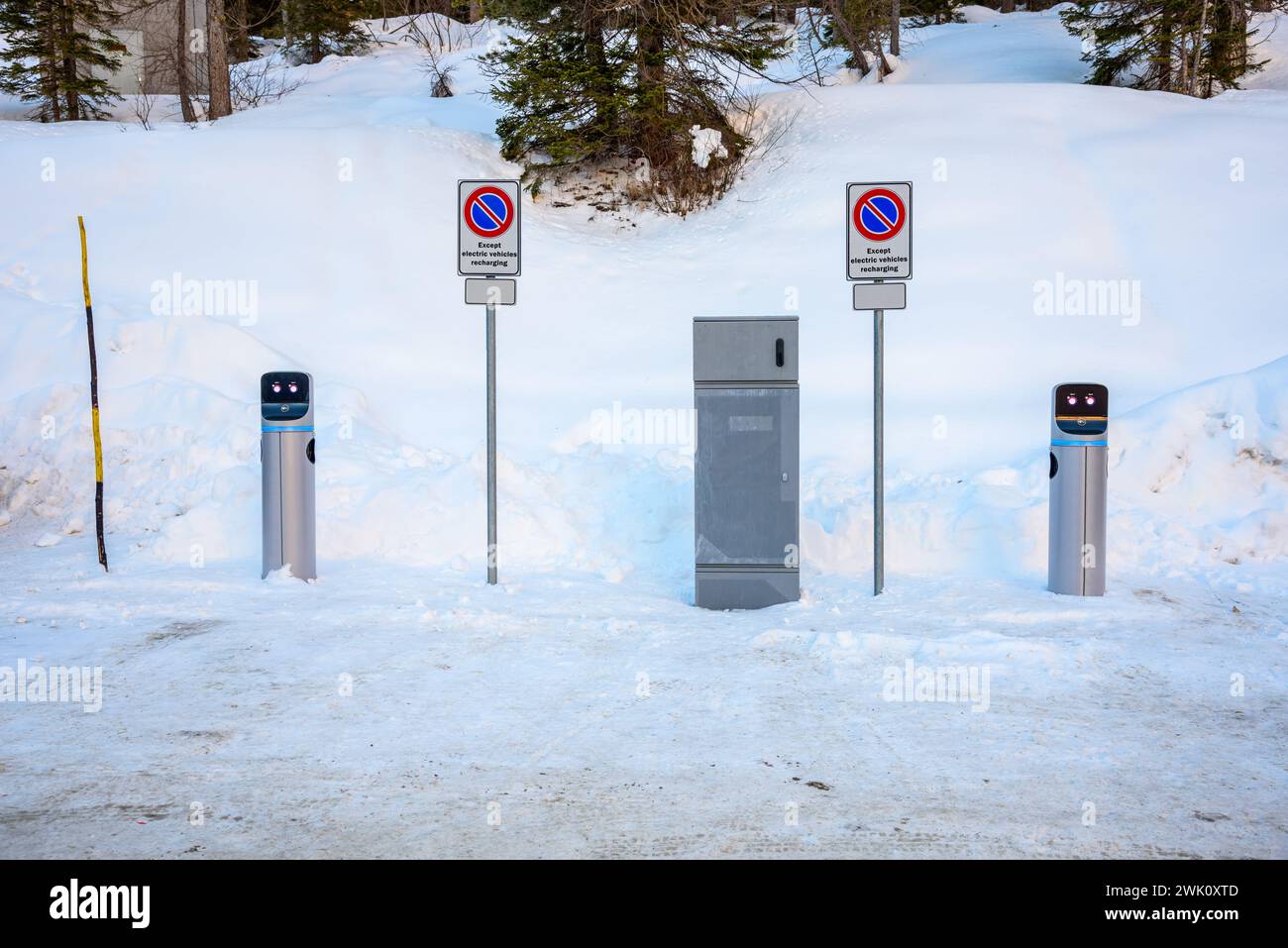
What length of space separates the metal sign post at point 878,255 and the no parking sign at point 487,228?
8.29ft

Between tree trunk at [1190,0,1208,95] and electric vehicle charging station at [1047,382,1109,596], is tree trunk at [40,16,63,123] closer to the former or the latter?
tree trunk at [1190,0,1208,95]

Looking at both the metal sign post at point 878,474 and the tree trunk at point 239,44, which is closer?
the metal sign post at point 878,474

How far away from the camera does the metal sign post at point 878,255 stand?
7.41m

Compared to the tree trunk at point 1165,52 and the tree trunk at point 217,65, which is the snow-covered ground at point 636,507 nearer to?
the tree trunk at point 217,65

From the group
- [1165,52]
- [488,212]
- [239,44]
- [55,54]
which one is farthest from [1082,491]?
[239,44]

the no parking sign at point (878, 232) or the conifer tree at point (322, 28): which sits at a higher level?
the conifer tree at point (322, 28)

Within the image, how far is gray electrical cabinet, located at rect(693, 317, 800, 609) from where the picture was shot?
7395 millimetres

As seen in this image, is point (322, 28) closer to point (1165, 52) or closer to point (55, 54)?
point (55, 54)

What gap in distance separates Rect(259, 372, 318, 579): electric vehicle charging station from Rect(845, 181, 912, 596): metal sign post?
4.22m

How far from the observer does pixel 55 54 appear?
86.1 feet

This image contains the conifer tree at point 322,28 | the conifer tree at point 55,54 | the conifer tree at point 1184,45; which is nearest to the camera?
the conifer tree at point 1184,45

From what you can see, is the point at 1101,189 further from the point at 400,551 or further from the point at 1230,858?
the point at 1230,858

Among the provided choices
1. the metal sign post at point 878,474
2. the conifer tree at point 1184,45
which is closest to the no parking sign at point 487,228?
the metal sign post at point 878,474

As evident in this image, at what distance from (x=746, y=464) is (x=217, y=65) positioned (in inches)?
749
